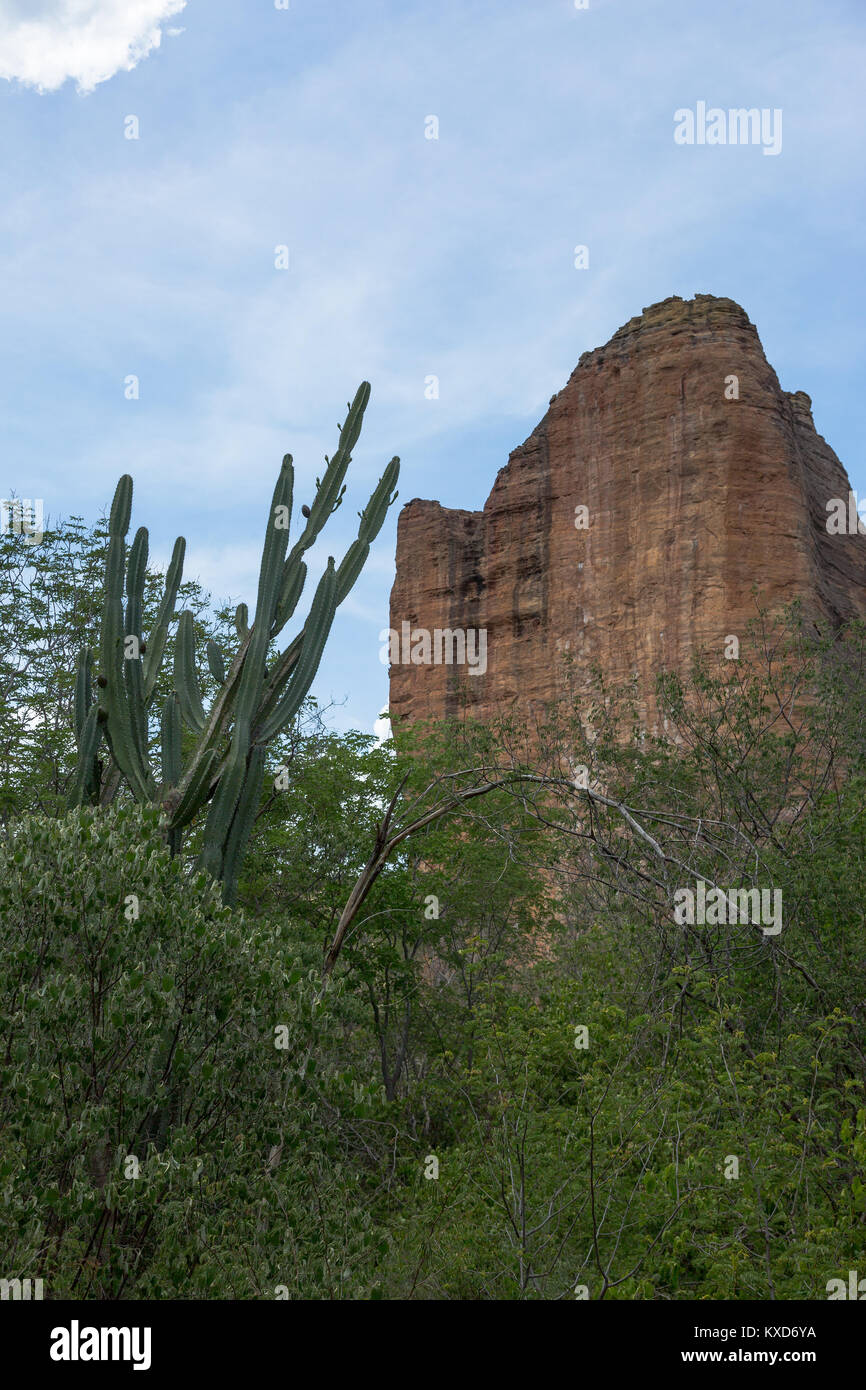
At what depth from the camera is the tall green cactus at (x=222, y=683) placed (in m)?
7.80

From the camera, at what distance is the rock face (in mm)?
32031

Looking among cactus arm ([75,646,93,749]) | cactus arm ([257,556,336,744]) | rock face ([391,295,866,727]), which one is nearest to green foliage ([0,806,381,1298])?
cactus arm ([257,556,336,744])

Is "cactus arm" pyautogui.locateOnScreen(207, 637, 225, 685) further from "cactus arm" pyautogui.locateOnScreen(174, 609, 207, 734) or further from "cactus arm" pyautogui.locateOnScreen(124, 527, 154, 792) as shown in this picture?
"cactus arm" pyautogui.locateOnScreen(124, 527, 154, 792)

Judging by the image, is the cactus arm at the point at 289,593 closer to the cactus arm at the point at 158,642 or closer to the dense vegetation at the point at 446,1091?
the cactus arm at the point at 158,642

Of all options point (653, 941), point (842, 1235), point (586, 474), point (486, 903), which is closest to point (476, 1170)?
point (653, 941)

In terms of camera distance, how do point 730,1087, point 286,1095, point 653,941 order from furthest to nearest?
point 653,941
point 730,1087
point 286,1095

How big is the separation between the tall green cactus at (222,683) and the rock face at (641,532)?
72.1 feet

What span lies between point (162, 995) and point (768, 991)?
20.0ft

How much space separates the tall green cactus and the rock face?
72.1ft

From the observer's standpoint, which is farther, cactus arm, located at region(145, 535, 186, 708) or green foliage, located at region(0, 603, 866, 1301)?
cactus arm, located at region(145, 535, 186, 708)

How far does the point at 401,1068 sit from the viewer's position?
13.4m

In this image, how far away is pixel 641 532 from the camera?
113 ft

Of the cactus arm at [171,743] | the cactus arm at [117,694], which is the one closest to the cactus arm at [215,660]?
the cactus arm at [171,743]
